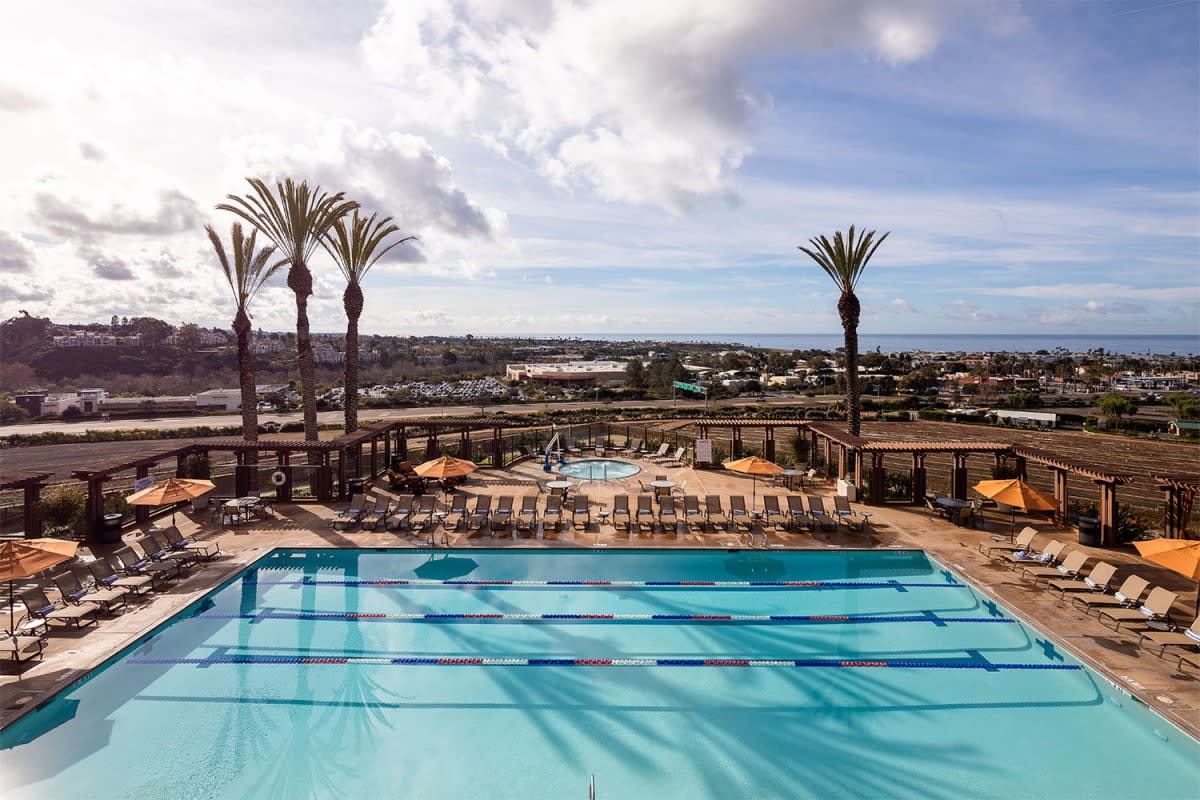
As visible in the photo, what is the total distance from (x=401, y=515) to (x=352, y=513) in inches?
52.6

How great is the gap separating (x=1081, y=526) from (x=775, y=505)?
7.44 meters

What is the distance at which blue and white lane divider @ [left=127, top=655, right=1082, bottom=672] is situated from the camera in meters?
10.5

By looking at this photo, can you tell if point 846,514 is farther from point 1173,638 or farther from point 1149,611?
point 1173,638

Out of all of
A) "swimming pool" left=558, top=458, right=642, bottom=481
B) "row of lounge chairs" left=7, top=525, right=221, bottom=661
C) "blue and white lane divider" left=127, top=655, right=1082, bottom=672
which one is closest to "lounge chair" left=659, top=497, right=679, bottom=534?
"swimming pool" left=558, top=458, right=642, bottom=481

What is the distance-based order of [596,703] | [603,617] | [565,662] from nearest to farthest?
[596,703], [565,662], [603,617]

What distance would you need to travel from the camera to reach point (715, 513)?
673 inches

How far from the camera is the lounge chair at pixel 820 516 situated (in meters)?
16.5

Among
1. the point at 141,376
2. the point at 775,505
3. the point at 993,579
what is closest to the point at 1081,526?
the point at 993,579

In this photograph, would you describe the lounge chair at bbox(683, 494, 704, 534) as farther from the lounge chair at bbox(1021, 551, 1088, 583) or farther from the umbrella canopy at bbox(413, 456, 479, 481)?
the lounge chair at bbox(1021, 551, 1088, 583)

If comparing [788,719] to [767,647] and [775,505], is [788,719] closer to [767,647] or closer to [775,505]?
[767,647]

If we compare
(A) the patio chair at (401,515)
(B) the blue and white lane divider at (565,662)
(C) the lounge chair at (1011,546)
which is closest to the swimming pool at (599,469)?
(A) the patio chair at (401,515)

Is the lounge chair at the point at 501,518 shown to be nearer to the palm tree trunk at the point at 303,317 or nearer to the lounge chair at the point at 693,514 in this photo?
the lounge chair at the point at 693,514

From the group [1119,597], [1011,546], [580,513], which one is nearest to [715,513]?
[580,513]

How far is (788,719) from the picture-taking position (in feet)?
29.8
